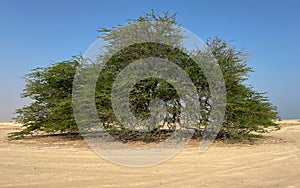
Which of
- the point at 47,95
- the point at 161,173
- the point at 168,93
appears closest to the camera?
the point at 161,173

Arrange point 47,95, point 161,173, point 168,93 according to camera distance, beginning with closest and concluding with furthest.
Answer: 1. point 161,173
2. point 168,93
3. point 47,95

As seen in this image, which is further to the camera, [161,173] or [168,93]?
[168,93]

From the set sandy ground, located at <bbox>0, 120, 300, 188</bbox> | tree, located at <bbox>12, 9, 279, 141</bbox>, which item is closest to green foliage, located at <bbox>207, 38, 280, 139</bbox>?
tree, located at <bbox>12, 9, 279, 141</bbox>

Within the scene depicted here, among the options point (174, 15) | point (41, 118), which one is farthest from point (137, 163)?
point (41, 118)

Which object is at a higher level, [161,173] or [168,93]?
[168,93]

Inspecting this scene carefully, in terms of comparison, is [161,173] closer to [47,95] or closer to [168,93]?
[168,93]

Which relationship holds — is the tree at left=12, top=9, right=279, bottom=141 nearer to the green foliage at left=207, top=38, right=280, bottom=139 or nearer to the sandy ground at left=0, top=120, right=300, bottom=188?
the green foliage at left=207, top=38, right=280, bottom=139

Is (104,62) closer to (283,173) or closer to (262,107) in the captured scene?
(262,107)

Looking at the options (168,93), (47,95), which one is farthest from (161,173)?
(47,95)

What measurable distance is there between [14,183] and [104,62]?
357 inches

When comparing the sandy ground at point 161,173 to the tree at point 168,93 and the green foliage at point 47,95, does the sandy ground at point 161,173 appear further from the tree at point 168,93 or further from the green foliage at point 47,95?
the green foliage at point 47,95

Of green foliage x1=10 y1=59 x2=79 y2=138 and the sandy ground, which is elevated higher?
green foliage x1=10 y1=59 x2=79 y2=138

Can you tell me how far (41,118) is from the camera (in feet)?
53.6

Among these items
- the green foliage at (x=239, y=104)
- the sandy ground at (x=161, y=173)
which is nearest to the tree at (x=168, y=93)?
the green foliage at (x=239, y=104)
